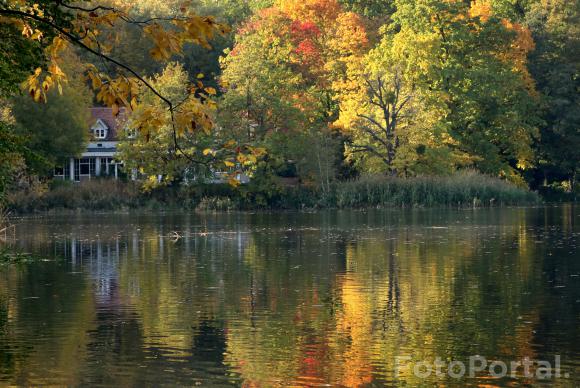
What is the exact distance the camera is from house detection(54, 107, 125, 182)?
307ft

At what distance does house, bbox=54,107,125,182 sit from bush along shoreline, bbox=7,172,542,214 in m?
13.2

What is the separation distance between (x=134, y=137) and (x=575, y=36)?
131 ft

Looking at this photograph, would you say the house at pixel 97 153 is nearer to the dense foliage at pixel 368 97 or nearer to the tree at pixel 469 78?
the dense foliage at pixel 368 97

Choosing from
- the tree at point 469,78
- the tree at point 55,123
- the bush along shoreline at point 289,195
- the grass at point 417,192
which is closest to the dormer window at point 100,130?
the tree at point 55,123

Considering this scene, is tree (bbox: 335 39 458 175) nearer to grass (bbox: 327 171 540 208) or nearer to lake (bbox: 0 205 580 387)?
grass (bbox: 327 171 540 208)

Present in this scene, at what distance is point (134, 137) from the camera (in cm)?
7988

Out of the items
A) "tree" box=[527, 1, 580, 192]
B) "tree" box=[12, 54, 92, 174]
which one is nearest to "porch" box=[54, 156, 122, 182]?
"tree" box=[12, 54, 92, 174]

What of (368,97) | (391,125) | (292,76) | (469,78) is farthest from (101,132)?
(469,78)

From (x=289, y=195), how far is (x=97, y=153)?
75.2 ft

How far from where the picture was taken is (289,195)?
78812mm

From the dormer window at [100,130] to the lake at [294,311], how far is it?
163 feet

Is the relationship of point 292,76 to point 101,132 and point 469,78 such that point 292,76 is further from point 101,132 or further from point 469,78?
point 101,132

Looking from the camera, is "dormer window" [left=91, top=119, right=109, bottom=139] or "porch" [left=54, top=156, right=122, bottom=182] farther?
"dormer window" [left=91, top=119, right=109, bottom=139]

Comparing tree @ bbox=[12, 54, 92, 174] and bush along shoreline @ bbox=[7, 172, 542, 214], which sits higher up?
tree @ bbox=[12, 54, 92, 174]
